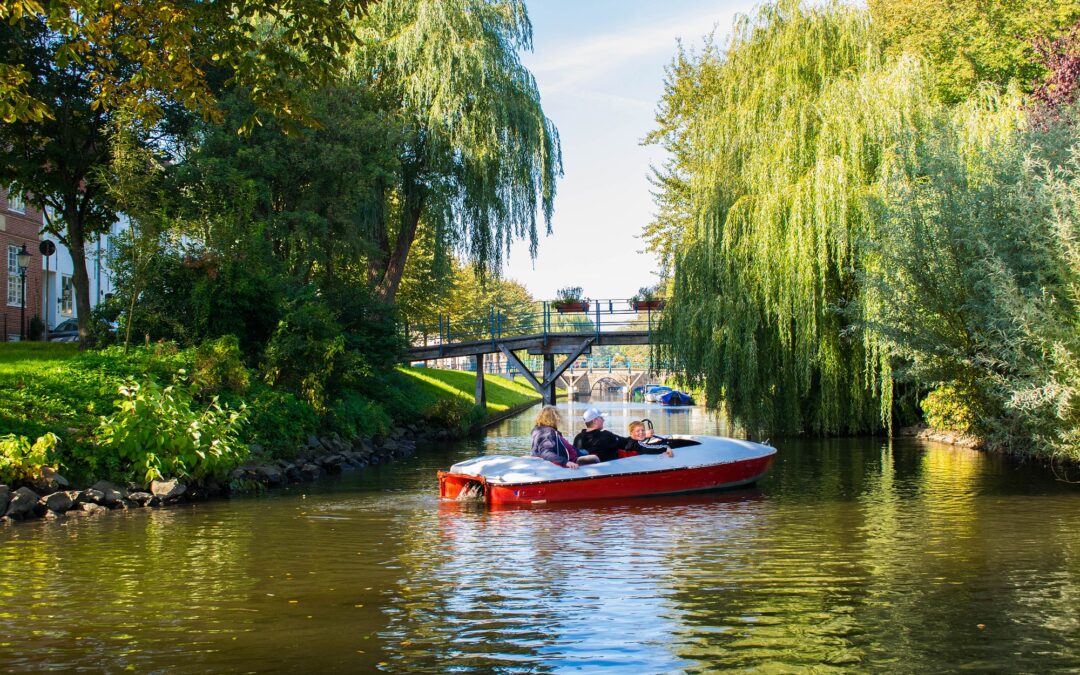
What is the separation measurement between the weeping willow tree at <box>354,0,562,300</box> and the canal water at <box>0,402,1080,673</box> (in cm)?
1617

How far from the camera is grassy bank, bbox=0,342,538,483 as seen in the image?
14812 millimetres

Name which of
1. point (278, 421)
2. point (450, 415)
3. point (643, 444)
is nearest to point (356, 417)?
point (278, 421)

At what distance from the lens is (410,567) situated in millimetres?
9969

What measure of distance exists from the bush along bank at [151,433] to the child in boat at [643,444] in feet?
19.3

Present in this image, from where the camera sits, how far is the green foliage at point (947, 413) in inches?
874

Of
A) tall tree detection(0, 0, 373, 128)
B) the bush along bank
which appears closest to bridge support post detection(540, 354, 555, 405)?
the bush along bank

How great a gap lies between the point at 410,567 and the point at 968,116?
1567 centimetres

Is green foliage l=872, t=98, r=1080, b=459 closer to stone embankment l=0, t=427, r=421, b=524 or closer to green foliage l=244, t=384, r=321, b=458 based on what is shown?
stone embankment l=0, t=427, r=421, b=524

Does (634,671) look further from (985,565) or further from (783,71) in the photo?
(783,71)

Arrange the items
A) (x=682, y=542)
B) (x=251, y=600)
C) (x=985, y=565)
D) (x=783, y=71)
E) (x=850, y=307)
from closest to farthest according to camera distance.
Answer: (x=251, y=600) → (x=985, y=565) → (x=682, y=542) → (x=850, y=307) → (x=783, y=71)

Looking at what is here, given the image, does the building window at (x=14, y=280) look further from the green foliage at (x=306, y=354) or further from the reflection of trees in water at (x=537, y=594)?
the reflection of trees in water at (x=537, y=594)

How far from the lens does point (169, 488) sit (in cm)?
1486

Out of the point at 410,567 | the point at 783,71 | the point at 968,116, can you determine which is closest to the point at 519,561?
the point at 410,567

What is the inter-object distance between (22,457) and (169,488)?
202 cm
